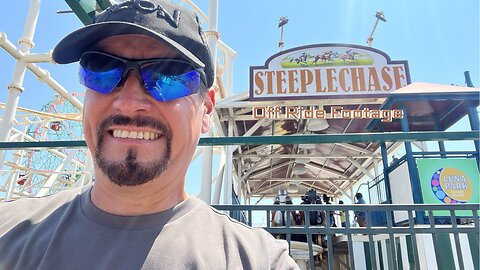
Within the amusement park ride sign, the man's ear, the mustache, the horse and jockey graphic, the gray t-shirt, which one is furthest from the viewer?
the horse and jockey graphic

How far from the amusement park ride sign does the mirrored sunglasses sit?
6115mm

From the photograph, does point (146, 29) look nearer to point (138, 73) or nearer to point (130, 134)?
point (138, 73)

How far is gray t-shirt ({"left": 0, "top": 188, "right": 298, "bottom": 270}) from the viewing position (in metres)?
0.90

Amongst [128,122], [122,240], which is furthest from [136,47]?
[122,240]

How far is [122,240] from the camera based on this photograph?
941 mm

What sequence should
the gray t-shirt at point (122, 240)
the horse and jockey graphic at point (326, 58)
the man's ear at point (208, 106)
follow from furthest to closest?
the horse and jockey graphic at point (326, 58) → the man's ear at point (208, 106) → the gray t-shirt at point (122, 240)

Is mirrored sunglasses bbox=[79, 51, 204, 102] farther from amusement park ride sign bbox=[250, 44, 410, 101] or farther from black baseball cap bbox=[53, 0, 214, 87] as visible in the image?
amusement park ride sign bbox=[250, 44, 410, 101]

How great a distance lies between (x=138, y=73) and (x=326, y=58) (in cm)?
702

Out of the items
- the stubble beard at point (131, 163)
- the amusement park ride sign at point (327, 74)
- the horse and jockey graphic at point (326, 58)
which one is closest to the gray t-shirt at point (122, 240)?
the stubble beard at point (131, 163)

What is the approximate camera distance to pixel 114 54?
3.50 ft

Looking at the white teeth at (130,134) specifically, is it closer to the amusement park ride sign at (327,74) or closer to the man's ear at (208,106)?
the man's ear at (208,106)

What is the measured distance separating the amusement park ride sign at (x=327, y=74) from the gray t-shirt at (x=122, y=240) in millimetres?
6189

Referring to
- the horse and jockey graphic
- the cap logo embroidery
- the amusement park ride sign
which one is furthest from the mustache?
the horse and jockey graphic

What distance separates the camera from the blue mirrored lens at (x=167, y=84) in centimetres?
105
